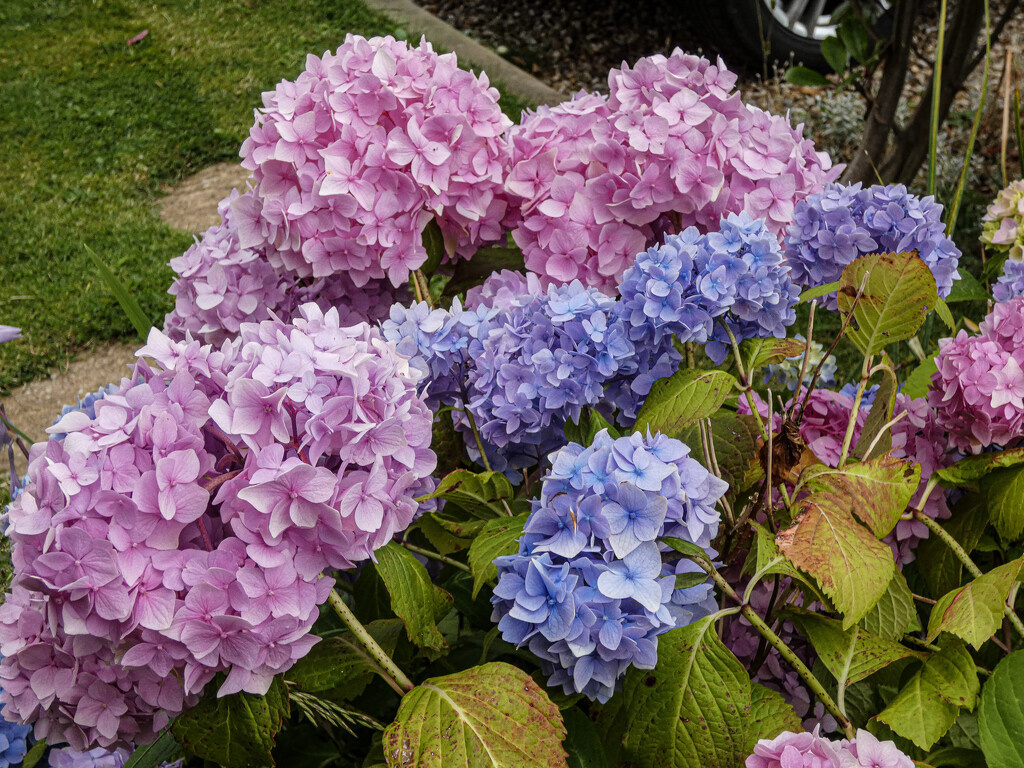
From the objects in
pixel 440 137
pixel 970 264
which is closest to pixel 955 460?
pixel 440 137

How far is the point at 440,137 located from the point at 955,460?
87 cm

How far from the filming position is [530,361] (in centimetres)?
116

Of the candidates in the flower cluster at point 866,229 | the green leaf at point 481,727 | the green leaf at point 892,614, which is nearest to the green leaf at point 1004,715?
the green leaf at point 892,614

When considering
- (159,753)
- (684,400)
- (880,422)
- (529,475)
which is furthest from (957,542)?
(159,753)

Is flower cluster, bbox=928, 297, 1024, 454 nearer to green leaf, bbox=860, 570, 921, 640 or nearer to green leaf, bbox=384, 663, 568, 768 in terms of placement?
green leaf, bbox=860, 570, 921, 640

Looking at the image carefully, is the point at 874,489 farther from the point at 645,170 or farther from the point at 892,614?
the point at 645,170

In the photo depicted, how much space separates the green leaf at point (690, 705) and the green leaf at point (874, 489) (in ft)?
0.69

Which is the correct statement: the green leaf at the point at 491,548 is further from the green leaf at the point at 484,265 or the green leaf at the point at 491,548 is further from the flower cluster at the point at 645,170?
the green leaf at the point at 484,265

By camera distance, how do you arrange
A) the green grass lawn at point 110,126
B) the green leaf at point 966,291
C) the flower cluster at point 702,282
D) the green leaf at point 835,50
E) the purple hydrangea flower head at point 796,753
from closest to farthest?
the purple hydrangea flower head at point 796,753, the flower cluster at point 702,282, the green leaf at point 966,291, the green leaf at point 835,50, the green grass lawn at point 110,126

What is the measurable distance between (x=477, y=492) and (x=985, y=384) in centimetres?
64

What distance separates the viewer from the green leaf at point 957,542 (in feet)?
4.24

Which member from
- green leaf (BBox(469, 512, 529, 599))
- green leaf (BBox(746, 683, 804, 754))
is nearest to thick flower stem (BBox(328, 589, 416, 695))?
green leaf (BBox(469, 512, 529, 599))

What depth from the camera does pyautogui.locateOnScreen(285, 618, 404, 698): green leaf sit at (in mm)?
1102

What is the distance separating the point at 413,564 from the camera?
3.69 feet
